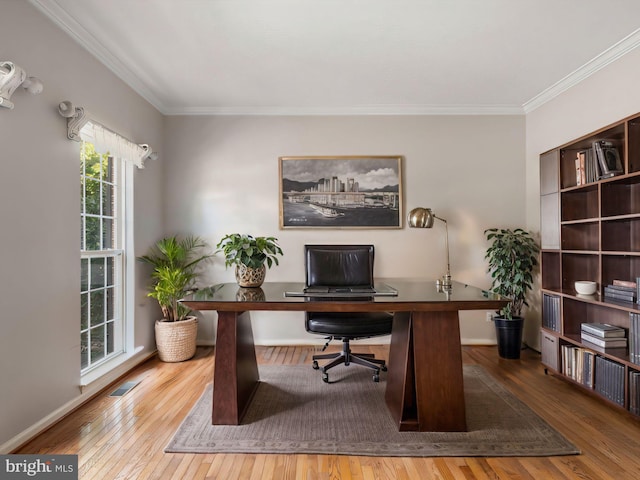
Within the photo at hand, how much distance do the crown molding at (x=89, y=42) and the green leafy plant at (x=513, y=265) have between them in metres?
3.63

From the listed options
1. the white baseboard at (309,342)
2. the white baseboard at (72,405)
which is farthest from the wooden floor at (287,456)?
the white baseboard at (309,342)

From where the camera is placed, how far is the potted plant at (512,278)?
11.2 feet

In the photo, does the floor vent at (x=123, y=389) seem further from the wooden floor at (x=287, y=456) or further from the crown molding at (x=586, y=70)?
the crown molding at (x=586, y=70)

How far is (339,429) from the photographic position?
2131 mm

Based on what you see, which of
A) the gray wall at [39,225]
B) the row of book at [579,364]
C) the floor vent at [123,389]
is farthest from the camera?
the floor vent at [123,389]

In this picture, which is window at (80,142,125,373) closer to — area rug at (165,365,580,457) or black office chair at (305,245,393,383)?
area rug at (165,365,580,457)

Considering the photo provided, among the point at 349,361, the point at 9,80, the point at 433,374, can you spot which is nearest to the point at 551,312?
the point at 433,374

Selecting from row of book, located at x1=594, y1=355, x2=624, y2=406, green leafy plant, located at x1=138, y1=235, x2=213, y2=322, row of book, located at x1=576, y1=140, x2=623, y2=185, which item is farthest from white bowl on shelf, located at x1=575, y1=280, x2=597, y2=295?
green leafy plant, located at x1=138, y1=235, x2=213, y2=322

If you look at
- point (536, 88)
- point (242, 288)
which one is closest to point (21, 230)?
point (242, 288)

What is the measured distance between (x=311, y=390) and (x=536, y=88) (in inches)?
132

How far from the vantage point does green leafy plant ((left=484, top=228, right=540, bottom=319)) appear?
3.44 m

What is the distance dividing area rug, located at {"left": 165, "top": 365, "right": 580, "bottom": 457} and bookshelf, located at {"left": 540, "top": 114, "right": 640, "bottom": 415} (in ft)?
1.94

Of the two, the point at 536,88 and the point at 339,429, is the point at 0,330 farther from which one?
the point at 536,88

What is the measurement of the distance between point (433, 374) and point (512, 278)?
186 centimetres
